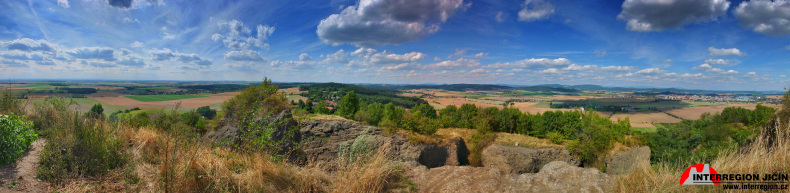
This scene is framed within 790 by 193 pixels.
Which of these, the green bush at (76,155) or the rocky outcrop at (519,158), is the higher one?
the green bush at (76,155)

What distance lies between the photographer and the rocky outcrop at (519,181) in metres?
4.61

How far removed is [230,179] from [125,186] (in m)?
1.66

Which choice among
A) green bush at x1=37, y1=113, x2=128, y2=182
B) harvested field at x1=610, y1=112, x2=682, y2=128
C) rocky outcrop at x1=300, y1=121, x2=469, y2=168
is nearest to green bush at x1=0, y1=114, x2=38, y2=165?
green bush at x1=37, y1=113, x2=128, y2=182

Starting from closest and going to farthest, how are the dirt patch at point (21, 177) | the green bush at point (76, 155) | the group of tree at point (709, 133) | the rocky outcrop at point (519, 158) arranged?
the dirt patch at point (21, 177) < the green bush at point (76, 155) < the rocky outcrop at point (519, 158) < the group of tree at point (709, 133)

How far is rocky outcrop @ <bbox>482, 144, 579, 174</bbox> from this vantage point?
17.3 meters

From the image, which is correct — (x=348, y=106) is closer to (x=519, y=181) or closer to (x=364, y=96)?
(x=519, y=181)

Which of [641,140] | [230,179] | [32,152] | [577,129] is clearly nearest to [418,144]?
[230,179]

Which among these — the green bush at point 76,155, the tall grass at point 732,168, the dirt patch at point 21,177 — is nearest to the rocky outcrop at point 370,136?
the green bush at point 76,155

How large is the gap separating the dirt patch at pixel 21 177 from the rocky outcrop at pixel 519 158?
1843 cm

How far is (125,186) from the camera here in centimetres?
370

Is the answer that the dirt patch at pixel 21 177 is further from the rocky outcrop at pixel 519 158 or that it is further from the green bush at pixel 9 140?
the rocky outcrop at pixel 519 158

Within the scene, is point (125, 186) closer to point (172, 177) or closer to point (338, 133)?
point (172, 177)

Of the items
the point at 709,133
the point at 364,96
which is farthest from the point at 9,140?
the point at 364,96

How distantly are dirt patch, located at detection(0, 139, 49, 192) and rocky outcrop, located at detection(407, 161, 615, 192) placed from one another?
6.13 m
